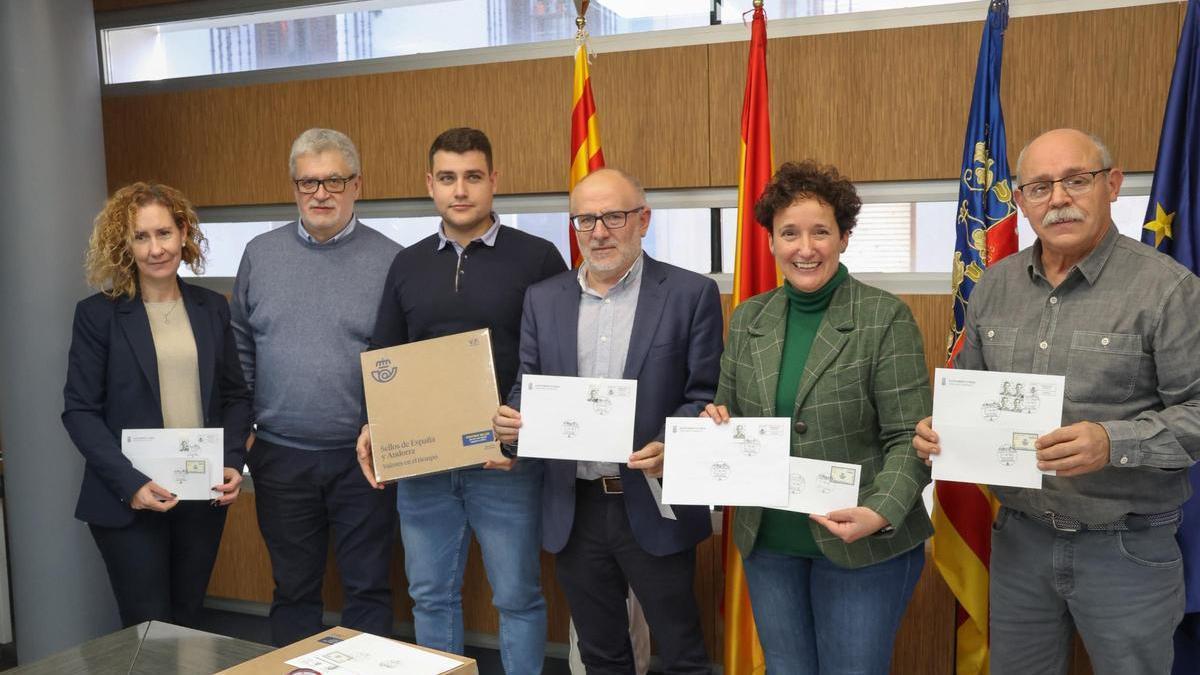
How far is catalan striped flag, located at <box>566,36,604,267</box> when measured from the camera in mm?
3154

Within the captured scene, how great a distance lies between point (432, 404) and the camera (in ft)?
8.77

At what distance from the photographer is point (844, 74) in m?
3.09

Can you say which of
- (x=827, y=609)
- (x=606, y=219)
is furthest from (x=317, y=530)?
(x=827, y=609)

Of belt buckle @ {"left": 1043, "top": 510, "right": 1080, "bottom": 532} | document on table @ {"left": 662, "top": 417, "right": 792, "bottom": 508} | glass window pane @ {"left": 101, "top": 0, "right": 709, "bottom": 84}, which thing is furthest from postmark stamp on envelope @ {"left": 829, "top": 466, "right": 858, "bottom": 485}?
glass window pane @ {"left": 101, "top": 0, "right": 709, "bottom": 84}

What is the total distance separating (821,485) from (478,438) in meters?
1.01

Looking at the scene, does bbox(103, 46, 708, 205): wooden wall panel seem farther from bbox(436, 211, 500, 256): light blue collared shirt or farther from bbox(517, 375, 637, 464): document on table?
bbox(517, 375, 637, 464): document on table

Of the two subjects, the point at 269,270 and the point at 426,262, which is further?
the point at 269,270

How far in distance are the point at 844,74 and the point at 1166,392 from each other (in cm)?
154

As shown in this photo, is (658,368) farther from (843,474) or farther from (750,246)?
(750,246)

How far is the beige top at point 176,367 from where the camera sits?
9.47ft

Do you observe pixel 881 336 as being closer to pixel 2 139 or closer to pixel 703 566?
pixel 703 566

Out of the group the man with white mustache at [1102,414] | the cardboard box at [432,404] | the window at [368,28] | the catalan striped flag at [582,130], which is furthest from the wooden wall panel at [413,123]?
the man with white mustache at [1102,414]

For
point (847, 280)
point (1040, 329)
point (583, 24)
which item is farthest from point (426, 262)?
point (1040, 329)

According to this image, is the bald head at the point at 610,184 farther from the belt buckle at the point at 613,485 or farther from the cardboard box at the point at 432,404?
the belt buckle at the point at 613,485
